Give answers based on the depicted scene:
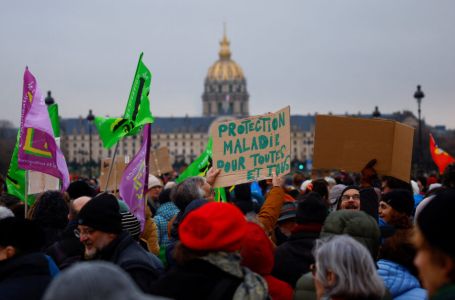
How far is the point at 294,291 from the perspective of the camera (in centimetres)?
462

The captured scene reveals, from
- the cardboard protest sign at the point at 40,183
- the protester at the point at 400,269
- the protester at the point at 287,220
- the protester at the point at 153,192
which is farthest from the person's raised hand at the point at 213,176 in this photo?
the protester at the point at 153,192

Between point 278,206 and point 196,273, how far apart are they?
2197 millimetres

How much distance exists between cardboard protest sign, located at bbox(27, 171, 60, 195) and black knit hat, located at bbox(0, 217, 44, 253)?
13.0ft

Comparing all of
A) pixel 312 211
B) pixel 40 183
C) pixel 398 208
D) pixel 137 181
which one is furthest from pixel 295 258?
pixel 40 183

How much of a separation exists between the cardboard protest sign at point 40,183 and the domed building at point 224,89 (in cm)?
17533

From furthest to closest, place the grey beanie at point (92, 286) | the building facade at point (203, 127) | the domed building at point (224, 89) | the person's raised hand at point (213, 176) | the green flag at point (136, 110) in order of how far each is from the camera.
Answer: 1. the domed building at point (224, 89)
2. the building facade at point (203, 127)
3. the green flag at point (136, 110)
4. the person's raised hand at point (213, 176)
5. the grey beanie at point (92, 286)

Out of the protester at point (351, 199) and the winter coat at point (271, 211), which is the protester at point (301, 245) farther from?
the protester at point (351, 199)

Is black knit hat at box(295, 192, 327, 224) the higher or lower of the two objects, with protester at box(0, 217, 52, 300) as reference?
higher

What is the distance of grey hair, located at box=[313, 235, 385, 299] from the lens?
3871 millimetres

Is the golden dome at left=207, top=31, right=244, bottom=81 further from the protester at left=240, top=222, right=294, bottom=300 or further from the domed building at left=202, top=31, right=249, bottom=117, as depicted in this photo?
the protester at left=240, top=222, right=294, bottom=300

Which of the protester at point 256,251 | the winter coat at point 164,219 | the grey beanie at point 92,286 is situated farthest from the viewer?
the winter coat at point 164,219

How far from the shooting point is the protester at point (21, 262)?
426cm

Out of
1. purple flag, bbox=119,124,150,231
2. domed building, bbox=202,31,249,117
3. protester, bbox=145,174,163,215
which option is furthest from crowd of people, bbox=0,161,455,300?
domed building, bbox=202,31,249,117

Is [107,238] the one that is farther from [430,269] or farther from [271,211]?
[430,269]
